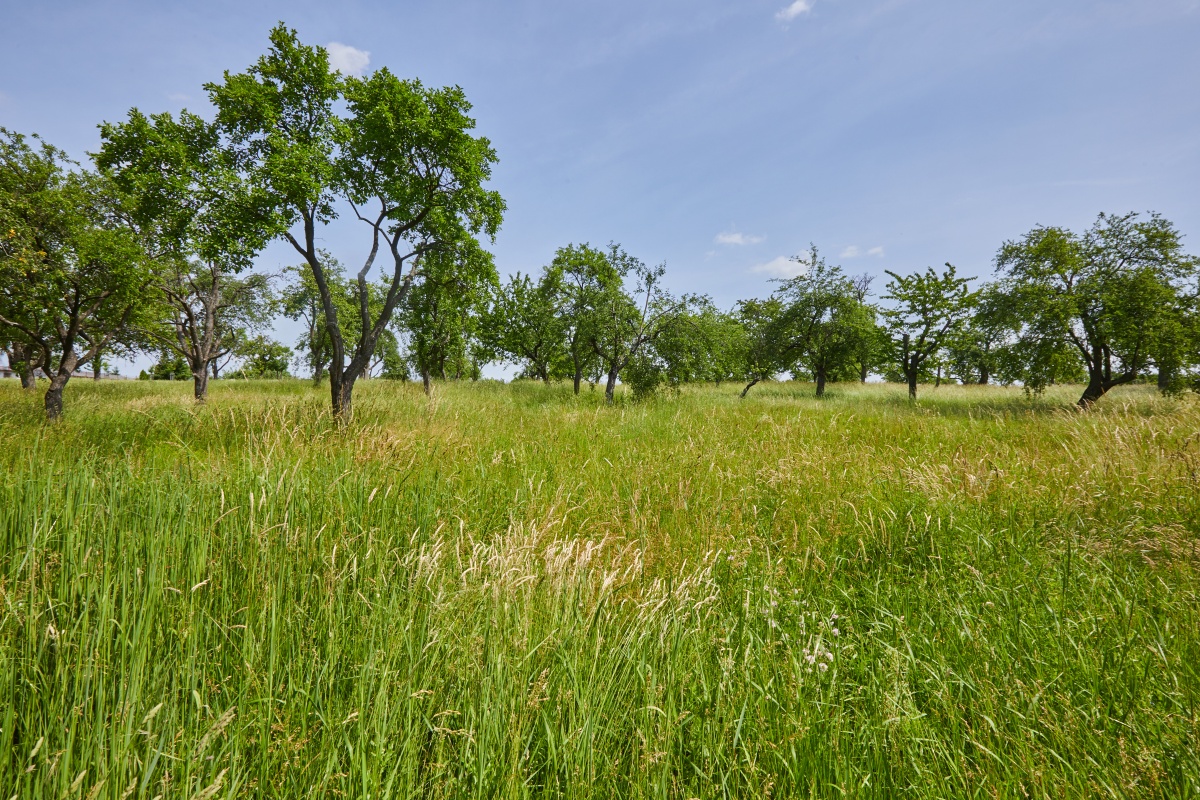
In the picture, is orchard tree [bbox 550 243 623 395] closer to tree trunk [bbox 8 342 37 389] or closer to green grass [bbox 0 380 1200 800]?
green grass [bbox 0 380 1200 800]

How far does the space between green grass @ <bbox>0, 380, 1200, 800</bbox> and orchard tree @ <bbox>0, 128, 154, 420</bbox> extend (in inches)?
482

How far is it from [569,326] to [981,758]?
1702cm

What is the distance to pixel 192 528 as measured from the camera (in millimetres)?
2268

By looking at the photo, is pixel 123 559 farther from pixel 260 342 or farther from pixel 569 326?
pixel 260 342

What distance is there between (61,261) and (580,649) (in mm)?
16974

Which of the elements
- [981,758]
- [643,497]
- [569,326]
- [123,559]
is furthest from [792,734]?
[569,326]

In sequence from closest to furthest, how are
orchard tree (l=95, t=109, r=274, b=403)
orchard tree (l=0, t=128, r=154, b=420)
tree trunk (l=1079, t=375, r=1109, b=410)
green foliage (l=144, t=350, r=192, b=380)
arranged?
orchard tree (l=95, t=109, r=274, b=403) < orchard tree (l=0, t=128, r=154, b=420) < tree trunk (l=1079, t=375, r=1109, b=410) < green foliage (l=144, t=350, r=192, b=380)

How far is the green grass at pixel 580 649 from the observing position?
4.44 feet

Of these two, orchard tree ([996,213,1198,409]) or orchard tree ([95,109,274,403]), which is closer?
orchard tree ([95,109,274,403])

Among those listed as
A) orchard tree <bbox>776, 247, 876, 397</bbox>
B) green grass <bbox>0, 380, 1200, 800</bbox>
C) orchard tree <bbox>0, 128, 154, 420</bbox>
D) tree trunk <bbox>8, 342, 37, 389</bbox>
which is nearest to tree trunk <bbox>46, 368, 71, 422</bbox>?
orchard tree <bbox>0, 128, 154, 420</bbox>

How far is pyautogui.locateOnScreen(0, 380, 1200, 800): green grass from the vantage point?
1.35 metres

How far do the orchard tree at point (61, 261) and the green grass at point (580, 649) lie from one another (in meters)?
12.2

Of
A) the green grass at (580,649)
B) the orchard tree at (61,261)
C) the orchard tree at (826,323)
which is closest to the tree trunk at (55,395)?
the orchard tree at (61,261)

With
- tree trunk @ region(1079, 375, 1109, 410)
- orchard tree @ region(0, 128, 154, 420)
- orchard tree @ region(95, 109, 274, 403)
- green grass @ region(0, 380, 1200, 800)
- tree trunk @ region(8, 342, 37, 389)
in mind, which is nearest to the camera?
green grass @ region(0, 380, 1200, 800)
